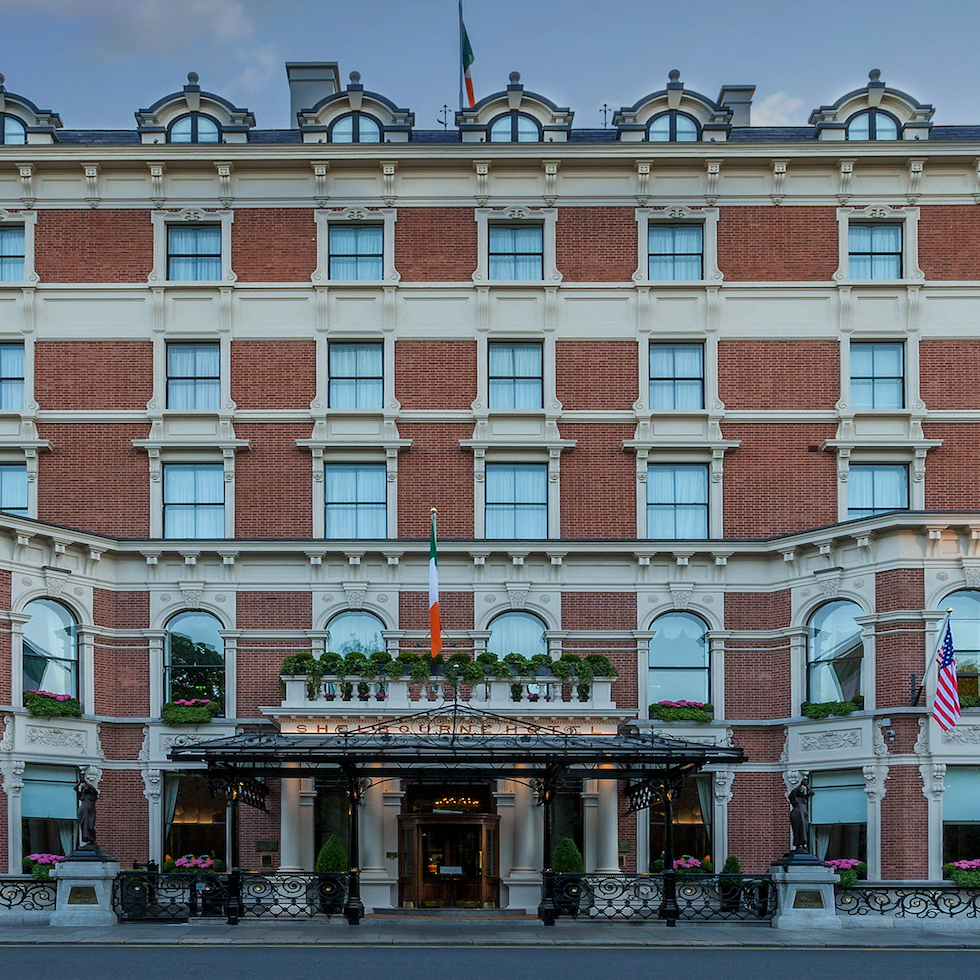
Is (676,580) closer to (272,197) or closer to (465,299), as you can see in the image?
(465,299)

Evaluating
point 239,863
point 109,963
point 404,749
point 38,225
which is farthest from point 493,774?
point 38,225

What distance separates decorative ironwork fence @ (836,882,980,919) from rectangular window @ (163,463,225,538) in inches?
676

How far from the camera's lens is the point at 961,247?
36.0 metres

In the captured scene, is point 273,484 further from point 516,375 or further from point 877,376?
point 877,376

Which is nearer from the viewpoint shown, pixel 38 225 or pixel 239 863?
pixel 239 863

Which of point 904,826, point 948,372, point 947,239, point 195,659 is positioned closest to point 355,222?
point 195,659

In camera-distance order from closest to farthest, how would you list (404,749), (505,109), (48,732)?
(404,749), (48,732), (505,109)

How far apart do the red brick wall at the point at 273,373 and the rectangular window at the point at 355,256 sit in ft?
7.11

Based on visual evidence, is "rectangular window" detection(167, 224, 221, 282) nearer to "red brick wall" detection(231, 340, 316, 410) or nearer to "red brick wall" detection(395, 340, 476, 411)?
"red brick wall" detection(231, 340, 316, 410)

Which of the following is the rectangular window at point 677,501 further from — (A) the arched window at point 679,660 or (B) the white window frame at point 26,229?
(B) the white window frame at point 26,229

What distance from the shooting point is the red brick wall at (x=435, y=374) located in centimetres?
3572

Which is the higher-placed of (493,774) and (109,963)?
(493,774)

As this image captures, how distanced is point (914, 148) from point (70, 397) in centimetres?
2226

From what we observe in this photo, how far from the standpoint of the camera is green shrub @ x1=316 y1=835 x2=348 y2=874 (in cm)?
2989
